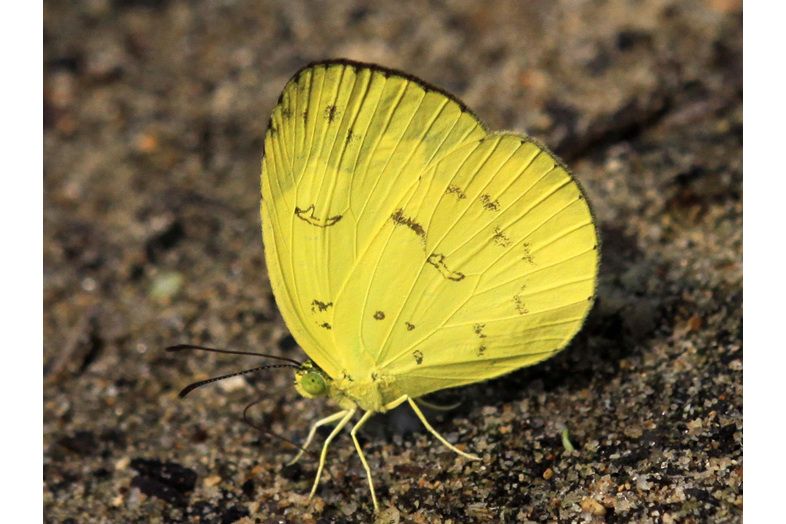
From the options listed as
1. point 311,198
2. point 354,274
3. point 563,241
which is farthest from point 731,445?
point 311,198

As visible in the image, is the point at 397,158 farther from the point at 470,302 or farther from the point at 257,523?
the point at 257,523

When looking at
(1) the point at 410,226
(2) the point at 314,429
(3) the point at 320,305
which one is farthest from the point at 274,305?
(1) the point at 410,226

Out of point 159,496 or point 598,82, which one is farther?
point 598,82

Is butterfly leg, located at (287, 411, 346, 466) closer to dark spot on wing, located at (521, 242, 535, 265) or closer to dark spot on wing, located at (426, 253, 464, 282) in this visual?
dark spot on wing, located at (426, 253, 464, 282)

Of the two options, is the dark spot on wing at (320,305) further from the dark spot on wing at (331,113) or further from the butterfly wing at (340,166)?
the dark spot on wing at (331,113)

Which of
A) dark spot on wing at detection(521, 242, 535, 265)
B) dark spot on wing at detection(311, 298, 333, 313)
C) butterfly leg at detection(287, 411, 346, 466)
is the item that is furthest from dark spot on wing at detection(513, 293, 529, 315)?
butterfly leg at detection(287, 411, 346, 466)

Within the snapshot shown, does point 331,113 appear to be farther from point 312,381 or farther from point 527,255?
point 312,381
